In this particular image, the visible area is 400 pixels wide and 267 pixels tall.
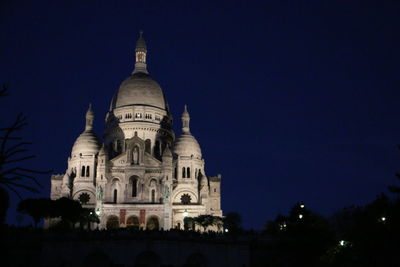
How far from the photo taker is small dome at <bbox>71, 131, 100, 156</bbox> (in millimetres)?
95000

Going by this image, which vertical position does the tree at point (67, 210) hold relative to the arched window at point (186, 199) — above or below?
→ below

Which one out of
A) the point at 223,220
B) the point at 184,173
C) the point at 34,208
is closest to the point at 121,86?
the point at 184,173

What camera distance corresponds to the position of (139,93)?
335 feet

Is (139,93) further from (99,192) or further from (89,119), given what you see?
(99,192)

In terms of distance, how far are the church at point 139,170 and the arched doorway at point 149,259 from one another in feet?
76.9

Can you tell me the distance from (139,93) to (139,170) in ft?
57.5

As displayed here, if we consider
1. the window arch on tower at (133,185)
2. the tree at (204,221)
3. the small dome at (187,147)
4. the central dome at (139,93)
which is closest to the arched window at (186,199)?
the small dome at (187,147)

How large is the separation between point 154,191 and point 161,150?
34.1ft

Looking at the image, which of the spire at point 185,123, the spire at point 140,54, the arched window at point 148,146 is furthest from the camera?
the spire at point 140,54

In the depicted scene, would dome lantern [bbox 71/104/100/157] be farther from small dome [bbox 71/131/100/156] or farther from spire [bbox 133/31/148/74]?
spire [bbox 133/31/148/74]

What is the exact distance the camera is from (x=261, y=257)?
2418 inches

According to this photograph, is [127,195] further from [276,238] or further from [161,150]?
[276,238]

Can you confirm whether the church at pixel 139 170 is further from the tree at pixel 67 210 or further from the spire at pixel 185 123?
the tree at pixel 67 210

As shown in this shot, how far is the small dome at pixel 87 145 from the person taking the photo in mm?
95000
